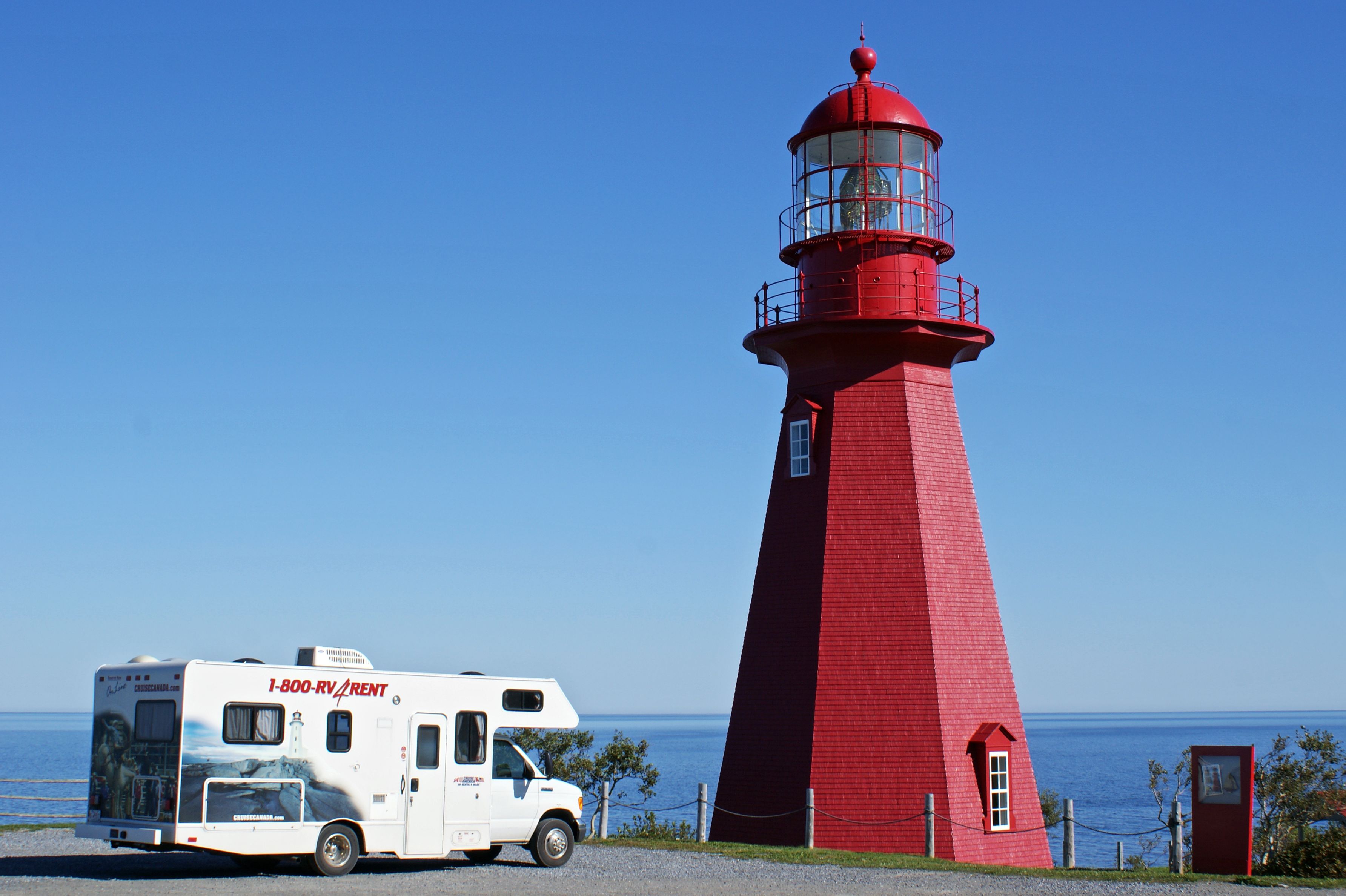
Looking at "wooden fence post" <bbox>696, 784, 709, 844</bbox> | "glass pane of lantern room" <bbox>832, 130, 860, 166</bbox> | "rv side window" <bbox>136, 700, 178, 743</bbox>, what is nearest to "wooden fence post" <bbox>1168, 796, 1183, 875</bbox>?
"wooden fence post" <bbox>696, 784, 709, 844</bbox>

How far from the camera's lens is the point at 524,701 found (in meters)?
16.5

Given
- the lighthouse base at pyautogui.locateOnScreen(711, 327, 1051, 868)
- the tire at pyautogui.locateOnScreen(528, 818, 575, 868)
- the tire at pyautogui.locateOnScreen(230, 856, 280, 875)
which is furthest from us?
the lighthouse base at pyautogui.locateOnScreen(711, 327, 1051, 868)

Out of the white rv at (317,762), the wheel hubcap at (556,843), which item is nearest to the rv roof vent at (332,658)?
the white rv at (317,762)

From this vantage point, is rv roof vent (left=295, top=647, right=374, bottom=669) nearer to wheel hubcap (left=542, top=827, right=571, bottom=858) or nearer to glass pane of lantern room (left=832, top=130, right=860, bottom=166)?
wheel hubcap (left=542, top=827, right=571, bottom=858)

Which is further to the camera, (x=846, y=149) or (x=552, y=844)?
(x=846, y=149)

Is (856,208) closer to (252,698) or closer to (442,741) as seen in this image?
(442,741)

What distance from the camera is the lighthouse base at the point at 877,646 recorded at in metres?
19.8

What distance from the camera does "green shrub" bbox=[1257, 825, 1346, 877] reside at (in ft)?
52.2

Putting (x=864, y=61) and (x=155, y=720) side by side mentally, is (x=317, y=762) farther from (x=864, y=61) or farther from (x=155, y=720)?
(x=864, y=61)

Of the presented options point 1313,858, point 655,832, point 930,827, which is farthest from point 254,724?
point 1313,858

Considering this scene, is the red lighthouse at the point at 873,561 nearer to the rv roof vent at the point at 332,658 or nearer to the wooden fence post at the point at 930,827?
the wooden fence post at the point at 930,827

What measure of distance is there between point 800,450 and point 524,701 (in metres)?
7.28

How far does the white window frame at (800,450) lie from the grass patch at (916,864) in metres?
5.94

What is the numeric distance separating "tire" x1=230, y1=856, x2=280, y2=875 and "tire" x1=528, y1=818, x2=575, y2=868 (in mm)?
3124
